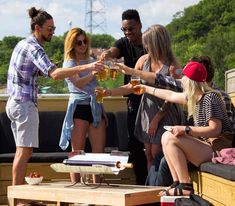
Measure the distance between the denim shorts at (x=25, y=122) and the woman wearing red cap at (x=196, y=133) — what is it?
3.99 feet

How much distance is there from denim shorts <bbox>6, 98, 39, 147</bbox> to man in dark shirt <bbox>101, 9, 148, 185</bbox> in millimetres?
925

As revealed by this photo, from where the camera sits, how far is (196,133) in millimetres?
4758

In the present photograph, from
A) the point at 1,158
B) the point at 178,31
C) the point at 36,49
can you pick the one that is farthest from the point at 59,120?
the point at 178,31

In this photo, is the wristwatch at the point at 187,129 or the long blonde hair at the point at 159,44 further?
the long blonde hair at the point at 159,44

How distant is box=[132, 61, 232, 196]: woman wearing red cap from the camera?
185 inches

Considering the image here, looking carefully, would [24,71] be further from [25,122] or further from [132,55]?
[132,55]

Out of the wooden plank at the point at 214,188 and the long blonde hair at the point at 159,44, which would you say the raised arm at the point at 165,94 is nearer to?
the long blonde hair at the point at 159,44

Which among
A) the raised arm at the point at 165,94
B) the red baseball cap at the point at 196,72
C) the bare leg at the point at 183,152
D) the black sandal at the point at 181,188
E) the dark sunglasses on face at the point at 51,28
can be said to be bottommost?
the black sandal at the point at 181,188

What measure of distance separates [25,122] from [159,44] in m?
1.24

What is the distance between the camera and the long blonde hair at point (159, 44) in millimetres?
5418

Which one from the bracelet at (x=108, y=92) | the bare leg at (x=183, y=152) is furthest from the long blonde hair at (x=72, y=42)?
the bare leg at (x=183, y=152)

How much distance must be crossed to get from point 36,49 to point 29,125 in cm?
62

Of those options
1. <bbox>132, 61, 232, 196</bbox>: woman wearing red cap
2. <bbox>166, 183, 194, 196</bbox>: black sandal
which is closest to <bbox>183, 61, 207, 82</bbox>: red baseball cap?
<bbox>132, 61, 232, 196</bbox>: woman wearing red cap

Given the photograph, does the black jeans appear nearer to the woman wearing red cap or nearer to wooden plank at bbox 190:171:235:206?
wooden plank at bbox 190:171:235:206
